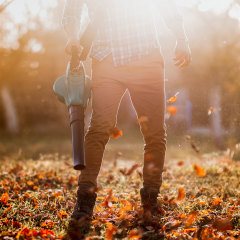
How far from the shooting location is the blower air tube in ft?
6.70

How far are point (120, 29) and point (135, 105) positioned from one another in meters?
0.55

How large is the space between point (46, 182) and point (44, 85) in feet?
28.4

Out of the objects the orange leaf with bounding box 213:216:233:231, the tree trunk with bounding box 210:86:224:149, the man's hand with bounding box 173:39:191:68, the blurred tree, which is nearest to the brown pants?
the man's hand with bounding box 173:39:191:68

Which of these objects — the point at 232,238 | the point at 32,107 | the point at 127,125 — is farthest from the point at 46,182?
the point at 32,107

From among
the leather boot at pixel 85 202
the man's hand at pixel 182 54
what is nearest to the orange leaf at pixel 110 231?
the leather boot at pixel 85 202

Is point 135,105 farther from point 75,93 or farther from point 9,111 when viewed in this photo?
point 9,111

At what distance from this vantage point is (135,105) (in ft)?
7.60

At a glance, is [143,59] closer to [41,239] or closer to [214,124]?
[41,239]

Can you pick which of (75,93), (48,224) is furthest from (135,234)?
(75,93)

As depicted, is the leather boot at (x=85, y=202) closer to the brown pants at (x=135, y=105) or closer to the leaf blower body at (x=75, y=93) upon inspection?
the brown pants at (x=135, y=105)

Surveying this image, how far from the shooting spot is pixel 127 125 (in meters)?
16.2

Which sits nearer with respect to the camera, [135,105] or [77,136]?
[77,136]

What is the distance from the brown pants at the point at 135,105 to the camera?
219cm

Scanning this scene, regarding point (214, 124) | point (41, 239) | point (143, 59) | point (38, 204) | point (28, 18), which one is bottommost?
point (41, 239)
